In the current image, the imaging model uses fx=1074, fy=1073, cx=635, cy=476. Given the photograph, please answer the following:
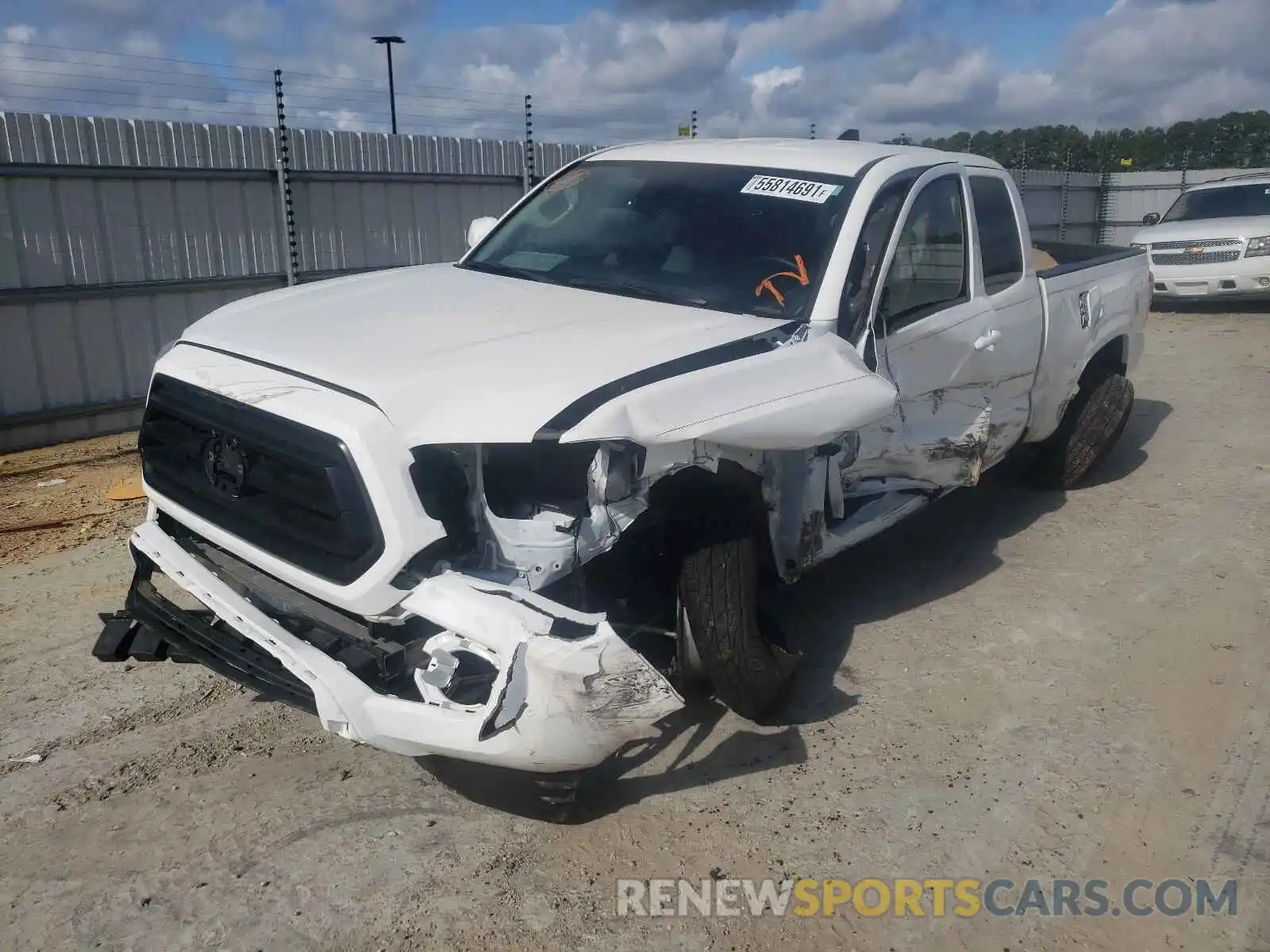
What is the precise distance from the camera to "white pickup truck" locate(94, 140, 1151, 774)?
278 centimetres

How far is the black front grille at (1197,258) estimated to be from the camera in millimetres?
13391

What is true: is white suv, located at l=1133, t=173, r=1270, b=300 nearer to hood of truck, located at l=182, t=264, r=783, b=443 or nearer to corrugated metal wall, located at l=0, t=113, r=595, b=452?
corrugated metal wall, located at l=0, t=113, r=595, b=452

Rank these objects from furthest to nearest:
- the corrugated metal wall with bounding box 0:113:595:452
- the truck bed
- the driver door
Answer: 1. the corrugated metal wall with bounding box 0:113:595:452
2. the truck bed
3. the driver door

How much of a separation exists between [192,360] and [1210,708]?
3.74 metres

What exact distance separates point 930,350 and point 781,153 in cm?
107

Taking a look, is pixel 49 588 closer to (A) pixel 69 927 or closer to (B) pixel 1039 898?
(A) pixel 69 927

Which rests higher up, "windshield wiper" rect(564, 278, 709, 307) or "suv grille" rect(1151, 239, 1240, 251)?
"windshield wiper" rect(564, 278, 709, 307)

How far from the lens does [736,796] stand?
11.1 feet

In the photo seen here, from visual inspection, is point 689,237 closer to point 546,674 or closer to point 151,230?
point 546,674

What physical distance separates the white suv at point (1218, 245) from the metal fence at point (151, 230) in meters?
9.26

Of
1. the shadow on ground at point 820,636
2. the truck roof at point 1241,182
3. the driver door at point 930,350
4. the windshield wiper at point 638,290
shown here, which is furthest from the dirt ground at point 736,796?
the truck roof at point 1241,182

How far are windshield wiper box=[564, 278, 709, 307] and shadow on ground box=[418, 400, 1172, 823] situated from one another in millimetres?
1464

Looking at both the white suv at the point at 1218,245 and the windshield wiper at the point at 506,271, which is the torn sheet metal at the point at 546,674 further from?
the white suv at the point at 1218,245

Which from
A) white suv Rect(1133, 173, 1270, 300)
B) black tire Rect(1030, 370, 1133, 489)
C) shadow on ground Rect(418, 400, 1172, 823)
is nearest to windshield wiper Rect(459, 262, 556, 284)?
shadow on ground Rect(418, 400, 1172, 823)
